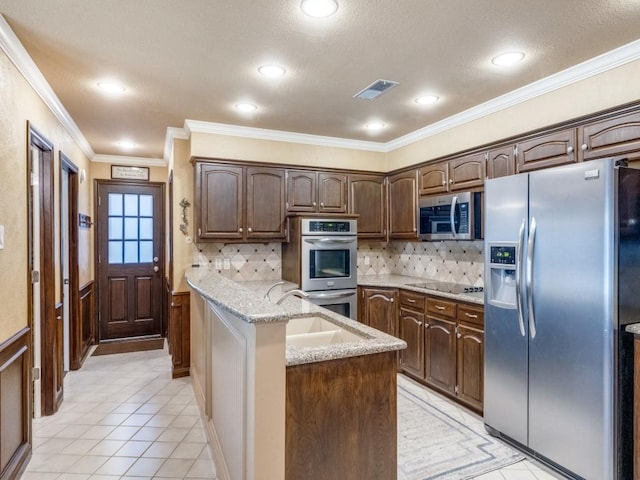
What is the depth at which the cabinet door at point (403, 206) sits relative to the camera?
13.4 ft

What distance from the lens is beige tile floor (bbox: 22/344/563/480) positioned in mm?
2297

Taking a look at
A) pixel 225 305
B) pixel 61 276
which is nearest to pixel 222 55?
pixel 225 305

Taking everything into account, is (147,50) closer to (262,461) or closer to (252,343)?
(252,343)

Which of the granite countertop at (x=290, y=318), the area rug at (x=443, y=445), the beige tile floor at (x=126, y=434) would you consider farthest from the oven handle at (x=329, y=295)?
the granite countertop at (x=290, y=318)

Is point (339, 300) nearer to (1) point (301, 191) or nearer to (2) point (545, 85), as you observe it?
(1) point (301, 191)

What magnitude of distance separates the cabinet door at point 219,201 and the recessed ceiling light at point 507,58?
2457 mm

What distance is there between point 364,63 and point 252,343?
1.94 meters

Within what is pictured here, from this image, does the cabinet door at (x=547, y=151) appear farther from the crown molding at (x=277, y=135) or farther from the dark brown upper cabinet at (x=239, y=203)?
the dark brown upper cabinet at (x=239, y=203)

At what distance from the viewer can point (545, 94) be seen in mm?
2770

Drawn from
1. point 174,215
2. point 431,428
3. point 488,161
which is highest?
point 488,161

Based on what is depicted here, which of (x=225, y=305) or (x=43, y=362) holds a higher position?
(x=225, y=305)

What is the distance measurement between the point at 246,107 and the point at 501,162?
218cm

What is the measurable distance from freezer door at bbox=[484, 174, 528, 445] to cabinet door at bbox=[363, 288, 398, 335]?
1229 millimetres

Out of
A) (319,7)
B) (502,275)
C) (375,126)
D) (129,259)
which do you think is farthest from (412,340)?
(129,259)
